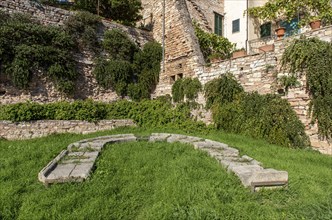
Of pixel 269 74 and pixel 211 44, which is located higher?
pixel 211 44

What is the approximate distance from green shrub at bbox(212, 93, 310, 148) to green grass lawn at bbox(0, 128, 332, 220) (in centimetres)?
259

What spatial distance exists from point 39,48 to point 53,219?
28.9 feet

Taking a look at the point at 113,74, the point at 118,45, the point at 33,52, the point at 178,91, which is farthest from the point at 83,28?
the point at 178,91

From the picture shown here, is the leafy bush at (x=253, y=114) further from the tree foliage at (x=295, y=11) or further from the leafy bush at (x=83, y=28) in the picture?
the tree foliage at (x=295, y=11)

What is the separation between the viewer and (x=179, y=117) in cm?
991

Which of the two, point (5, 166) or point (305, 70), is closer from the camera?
point (5, 166)

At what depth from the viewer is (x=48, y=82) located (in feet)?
32.8

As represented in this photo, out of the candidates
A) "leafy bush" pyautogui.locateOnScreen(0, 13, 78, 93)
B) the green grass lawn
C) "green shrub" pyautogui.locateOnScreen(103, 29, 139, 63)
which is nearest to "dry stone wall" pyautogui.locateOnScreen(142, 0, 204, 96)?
"green shrub" pyautogui.locateOnScreen(103, 29, 139, 63)

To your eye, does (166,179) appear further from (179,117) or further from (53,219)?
(179,117)

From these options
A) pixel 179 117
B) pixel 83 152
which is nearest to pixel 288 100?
pixel 179 117

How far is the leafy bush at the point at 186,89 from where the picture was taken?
394 inches

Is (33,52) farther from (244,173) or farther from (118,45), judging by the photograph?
(244,173)

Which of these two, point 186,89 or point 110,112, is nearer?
point 110,112

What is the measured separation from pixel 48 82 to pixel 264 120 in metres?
8.93
